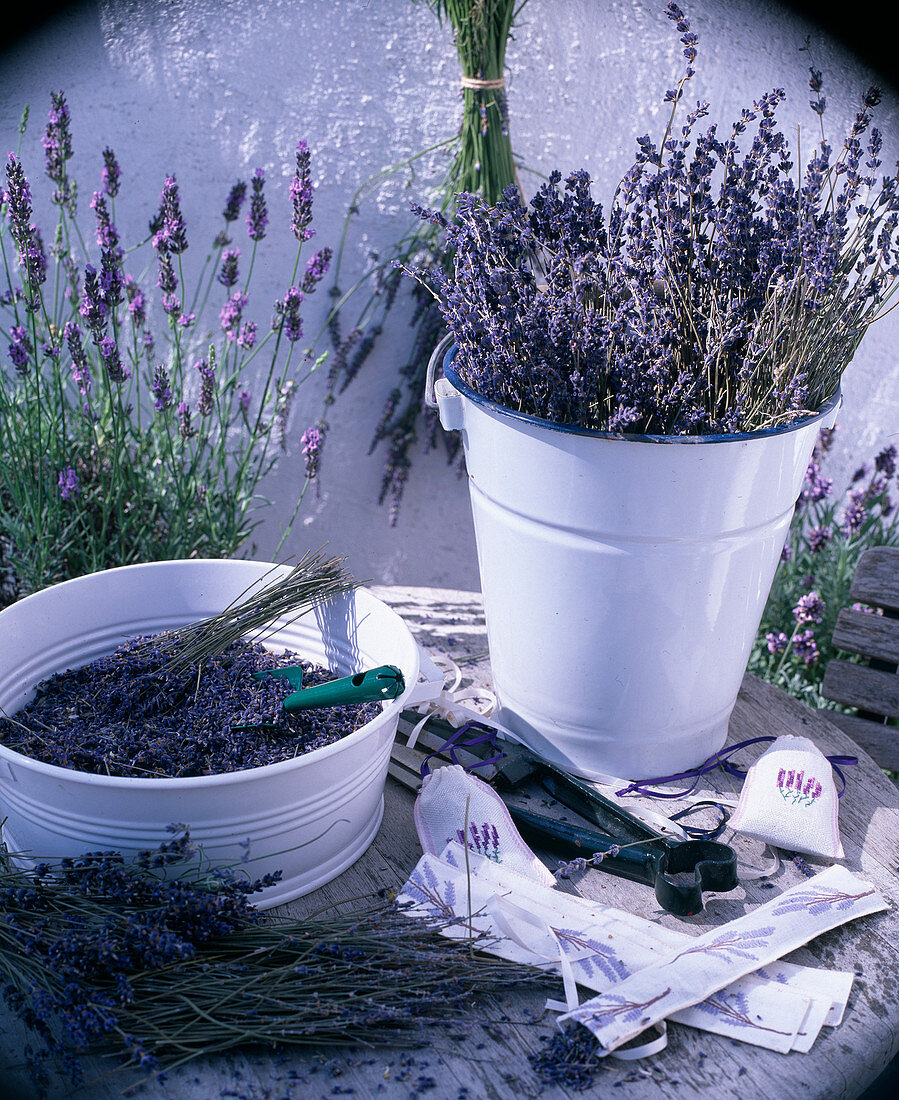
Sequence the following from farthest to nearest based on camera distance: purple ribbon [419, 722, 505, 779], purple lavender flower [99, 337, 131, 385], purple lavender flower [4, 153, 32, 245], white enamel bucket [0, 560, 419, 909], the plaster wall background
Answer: the plaster wall background, purple lavender flower [99, 337, 131, 385], purple lavender flower [4, 153, 32, 245], purple ribbon [419, 722, 505, 779], white enamel bucket [0, 560, 419, 909]

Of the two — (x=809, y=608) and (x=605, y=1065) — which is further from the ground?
(x=605, y=1065)

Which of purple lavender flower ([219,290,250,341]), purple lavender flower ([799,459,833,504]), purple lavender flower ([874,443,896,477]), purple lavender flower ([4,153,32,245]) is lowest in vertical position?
purple lavender flower ([799,459,833,504])

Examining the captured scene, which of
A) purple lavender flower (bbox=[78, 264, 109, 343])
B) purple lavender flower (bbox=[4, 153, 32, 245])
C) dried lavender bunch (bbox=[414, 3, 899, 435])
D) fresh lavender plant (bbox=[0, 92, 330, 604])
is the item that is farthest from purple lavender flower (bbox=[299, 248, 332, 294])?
dried lavender bunch (bbox=[414, 3, 899, 435])

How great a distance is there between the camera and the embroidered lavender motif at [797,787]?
47.1 inches

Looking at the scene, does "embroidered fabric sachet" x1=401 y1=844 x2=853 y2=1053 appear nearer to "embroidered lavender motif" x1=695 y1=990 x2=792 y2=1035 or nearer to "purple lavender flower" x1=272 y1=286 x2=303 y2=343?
"embroidered lavender motif" x1=695 y1=990 x2=792 y2=1035

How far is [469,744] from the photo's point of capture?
4.38 feet

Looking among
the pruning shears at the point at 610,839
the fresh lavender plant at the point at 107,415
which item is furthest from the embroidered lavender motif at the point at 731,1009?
the fresh lavender plant at the point at 107,415

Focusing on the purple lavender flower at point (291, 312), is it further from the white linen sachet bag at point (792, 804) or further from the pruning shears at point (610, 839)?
the white linen sachet bag at point (792, 804)

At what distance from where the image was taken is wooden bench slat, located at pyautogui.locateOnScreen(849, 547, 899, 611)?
159 cm

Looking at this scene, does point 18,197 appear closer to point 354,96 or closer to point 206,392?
point 206,392

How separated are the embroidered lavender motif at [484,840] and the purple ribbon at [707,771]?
0.80 ft

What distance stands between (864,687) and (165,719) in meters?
1.16

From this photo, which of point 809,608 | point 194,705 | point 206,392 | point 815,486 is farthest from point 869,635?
point 206,392

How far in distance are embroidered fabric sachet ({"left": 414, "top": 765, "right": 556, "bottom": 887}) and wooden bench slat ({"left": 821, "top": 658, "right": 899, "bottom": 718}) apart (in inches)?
29.7
